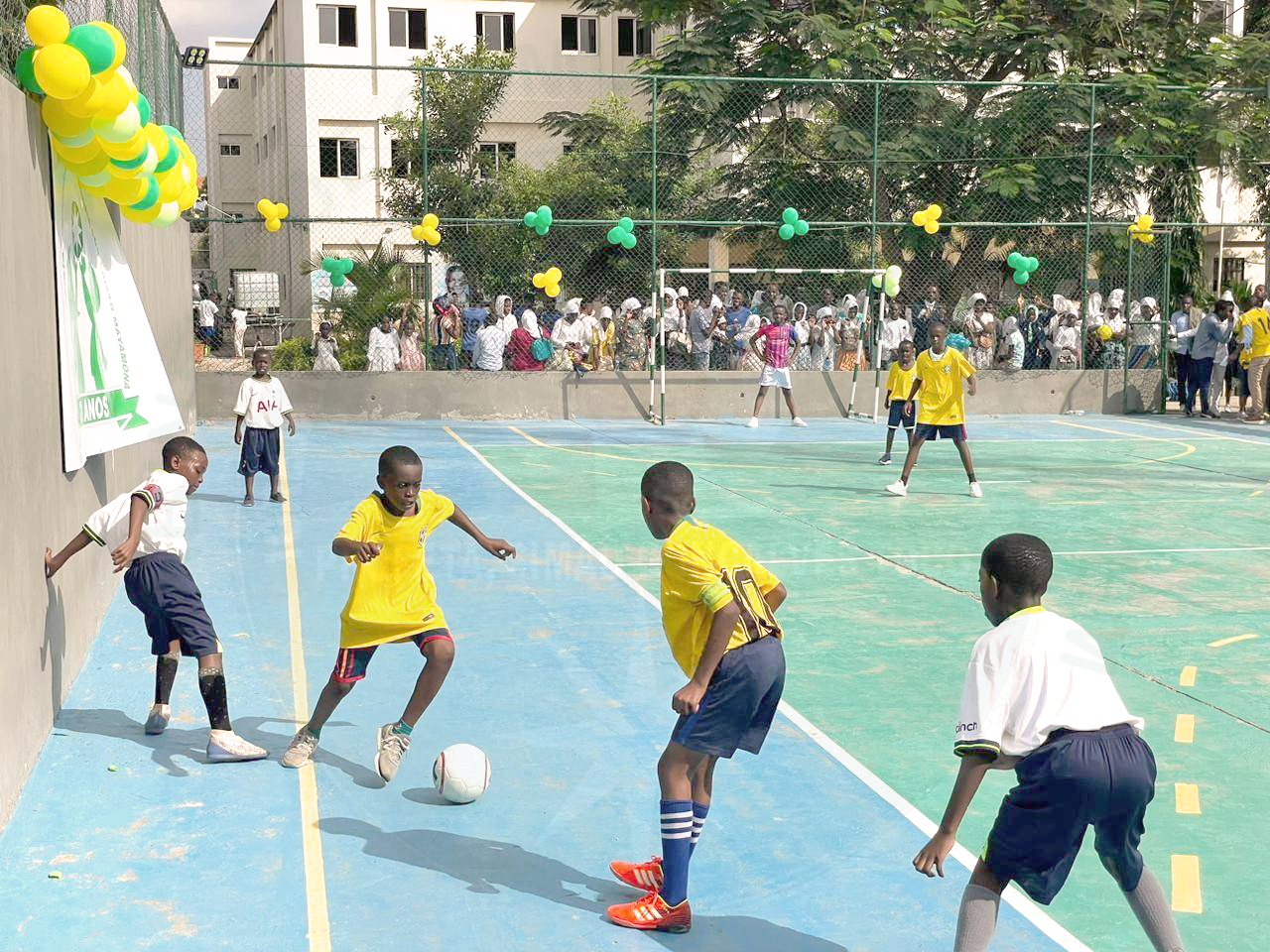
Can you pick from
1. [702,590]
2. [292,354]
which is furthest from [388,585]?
[292,354]

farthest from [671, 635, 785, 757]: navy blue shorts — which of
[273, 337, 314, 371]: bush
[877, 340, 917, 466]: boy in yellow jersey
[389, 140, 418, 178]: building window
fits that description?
[389, 140, 418, 178]: building window

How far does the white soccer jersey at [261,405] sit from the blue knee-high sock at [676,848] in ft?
32.8

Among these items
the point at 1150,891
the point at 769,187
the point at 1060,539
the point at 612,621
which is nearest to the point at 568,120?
the point at 769,187

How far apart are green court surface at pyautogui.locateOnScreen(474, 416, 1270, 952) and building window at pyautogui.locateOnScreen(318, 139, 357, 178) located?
2069 cm

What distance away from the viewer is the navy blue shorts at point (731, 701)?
486 centimetres

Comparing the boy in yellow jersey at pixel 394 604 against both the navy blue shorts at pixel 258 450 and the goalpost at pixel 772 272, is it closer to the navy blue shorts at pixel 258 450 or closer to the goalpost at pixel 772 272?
the navy blue shorts at pixel 258 450

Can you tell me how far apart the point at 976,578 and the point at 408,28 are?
4046 centimetres

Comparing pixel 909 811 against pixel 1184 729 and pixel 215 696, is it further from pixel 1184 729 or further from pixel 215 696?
pixel 215 696

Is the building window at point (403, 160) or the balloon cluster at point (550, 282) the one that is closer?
the balloon cluster at point (550, 282)

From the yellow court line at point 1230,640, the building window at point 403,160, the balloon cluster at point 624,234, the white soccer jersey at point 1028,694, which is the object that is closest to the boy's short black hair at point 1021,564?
the white soccer jersey at point 1028,694

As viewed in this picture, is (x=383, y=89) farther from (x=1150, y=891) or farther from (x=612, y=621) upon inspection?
(x=1150, y=891)

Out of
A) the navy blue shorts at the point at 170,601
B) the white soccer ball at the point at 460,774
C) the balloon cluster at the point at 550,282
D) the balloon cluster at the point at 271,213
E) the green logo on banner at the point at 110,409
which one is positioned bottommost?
the white soccer ball at the point at 460,774

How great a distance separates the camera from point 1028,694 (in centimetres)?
392

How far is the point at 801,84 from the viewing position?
2572 centimetres
